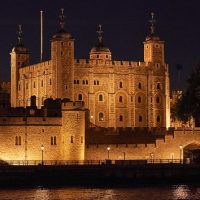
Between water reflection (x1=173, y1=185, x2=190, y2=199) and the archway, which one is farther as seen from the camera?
the archway

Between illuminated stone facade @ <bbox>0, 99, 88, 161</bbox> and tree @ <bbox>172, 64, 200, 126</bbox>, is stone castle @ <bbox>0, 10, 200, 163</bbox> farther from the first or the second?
tree @ <bbox>172, 64, 200, 126</bbox>

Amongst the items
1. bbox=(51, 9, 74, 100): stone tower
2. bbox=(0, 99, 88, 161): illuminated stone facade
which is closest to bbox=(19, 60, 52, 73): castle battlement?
bbox=(51, 9, 74, 100): stone tower

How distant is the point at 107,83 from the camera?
4774 inches

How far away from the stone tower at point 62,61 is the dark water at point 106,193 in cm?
4240

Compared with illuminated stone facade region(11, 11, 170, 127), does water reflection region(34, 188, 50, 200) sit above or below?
below

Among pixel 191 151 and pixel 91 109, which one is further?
pixel 91 109

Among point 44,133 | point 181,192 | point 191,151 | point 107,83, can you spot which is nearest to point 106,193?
point 181,192

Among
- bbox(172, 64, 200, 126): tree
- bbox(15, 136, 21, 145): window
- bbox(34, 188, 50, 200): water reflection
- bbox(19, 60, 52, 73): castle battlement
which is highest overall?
bbox(19, 60, 52, 73): castle battlement

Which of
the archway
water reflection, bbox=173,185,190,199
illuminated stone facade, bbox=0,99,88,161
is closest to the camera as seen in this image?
water reflection, bbox=173,185,190,199

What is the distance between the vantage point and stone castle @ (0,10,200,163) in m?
84.0

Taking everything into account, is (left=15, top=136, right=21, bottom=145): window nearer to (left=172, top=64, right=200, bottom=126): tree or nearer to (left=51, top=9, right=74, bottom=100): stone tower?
(left=172, top=64, right=200, bottom=126): tree

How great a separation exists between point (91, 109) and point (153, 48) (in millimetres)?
11827

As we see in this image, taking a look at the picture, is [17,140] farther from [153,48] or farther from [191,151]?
[153,48]

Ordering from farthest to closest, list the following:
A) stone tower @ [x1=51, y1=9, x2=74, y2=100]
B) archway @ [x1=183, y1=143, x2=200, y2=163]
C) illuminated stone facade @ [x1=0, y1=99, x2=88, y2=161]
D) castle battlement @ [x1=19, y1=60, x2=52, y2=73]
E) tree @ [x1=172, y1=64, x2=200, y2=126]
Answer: castle battlement @ [x1=19, y1=60, x2=52, y2=73] → stone tower @ [x1=51, y1=9, x2=74, y2=100] → tree @ [x1=172, y1=64, x2=200, y2=126] → archway @ [x1=183, y1=143, x2=200, y2=163] → illuminated stone facade @ [x1=0, y1=99, x2=88, y2=161]
